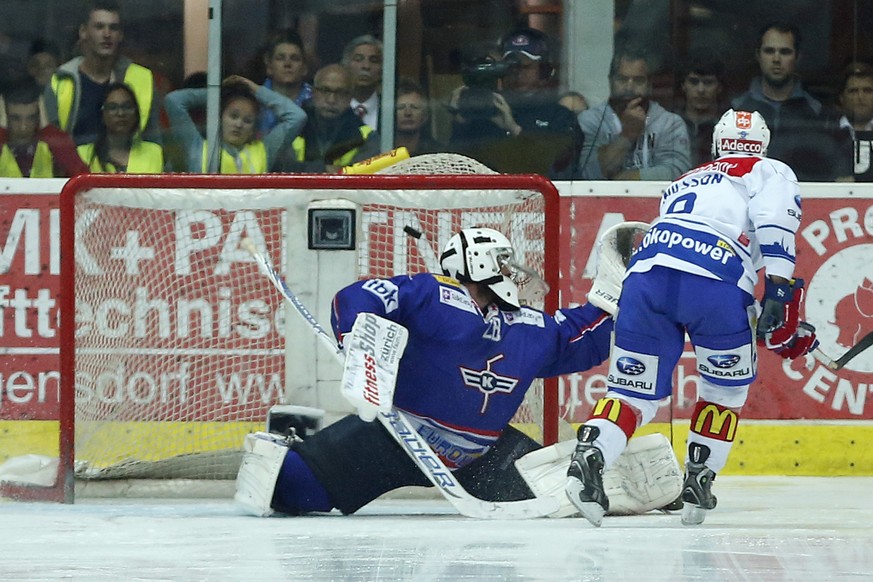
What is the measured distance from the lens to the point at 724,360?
13.8 feet

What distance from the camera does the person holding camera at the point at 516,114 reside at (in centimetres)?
573

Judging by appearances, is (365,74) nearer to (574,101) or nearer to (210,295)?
(574,101)

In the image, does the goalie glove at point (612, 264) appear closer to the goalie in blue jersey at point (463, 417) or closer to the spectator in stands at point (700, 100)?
the goalie in blue jersey at point (463, 417)

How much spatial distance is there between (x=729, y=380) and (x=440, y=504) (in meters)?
1.05

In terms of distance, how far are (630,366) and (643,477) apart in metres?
0.45

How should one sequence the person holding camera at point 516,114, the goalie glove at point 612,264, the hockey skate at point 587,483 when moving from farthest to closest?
the person holding camera at point 516,114
the goalie glove at point 612,264
the hockey skate at point 587,483

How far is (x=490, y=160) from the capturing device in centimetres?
575

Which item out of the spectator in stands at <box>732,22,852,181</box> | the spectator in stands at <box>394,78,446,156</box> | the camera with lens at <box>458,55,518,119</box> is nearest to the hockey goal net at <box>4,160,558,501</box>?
the spectator in stands at <box>394,78,446,156</box>

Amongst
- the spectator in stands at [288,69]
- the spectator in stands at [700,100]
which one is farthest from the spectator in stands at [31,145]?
the spectator in stands at [700,100]

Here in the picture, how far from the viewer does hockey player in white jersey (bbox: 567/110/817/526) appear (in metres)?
4.12

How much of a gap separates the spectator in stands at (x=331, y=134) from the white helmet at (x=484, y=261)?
1385mm

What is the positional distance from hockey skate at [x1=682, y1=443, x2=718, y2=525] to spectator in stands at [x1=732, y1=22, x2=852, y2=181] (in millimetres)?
1816

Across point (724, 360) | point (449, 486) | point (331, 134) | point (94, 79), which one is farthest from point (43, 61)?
point (724, 360)

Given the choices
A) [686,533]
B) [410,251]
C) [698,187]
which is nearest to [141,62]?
[410,251]
